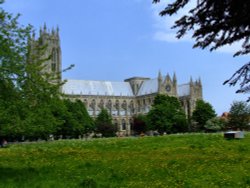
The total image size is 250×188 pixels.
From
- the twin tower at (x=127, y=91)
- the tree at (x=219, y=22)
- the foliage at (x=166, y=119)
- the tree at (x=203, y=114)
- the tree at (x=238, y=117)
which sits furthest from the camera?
the twin tower at (x=127, y=91)

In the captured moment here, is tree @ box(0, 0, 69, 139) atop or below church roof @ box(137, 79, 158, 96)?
below

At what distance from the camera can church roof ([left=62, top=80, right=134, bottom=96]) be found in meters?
163

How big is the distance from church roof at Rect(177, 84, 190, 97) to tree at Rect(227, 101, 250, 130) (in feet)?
176

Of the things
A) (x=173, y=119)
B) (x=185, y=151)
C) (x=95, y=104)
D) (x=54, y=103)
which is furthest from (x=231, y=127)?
(x=54, y=103)

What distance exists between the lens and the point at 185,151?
24.9m

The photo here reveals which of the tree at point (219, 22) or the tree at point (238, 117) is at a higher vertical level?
the tree at point (238, 117)

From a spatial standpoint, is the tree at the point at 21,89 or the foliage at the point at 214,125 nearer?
the tree at the point at 21,89

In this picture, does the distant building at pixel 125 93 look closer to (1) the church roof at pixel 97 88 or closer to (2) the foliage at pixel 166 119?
(1) the church roof at pixel 97 88

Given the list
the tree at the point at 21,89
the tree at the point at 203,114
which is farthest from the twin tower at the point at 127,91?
the tree at the point at 21,89

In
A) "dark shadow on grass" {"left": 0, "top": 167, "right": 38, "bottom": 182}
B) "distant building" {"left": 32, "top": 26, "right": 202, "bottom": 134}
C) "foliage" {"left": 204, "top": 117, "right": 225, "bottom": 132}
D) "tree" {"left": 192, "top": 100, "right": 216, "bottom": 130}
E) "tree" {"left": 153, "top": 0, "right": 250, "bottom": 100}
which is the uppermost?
"distant building" {"left": 32, "top": 26, "right": 202, "bottom": 134}

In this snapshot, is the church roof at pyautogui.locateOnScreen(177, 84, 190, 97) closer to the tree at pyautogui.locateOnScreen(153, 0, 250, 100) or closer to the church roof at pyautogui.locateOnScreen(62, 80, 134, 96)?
the church roof at pyautogui.locateOnScreen(62, 80, 134, 96)

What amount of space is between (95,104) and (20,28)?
148 m

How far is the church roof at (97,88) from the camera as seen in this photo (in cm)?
16262

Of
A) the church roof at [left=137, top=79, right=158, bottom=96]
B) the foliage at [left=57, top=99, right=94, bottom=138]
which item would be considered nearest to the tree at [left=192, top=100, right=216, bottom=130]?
the foliage at [left=57, top=99, right=94, bottom=138]
